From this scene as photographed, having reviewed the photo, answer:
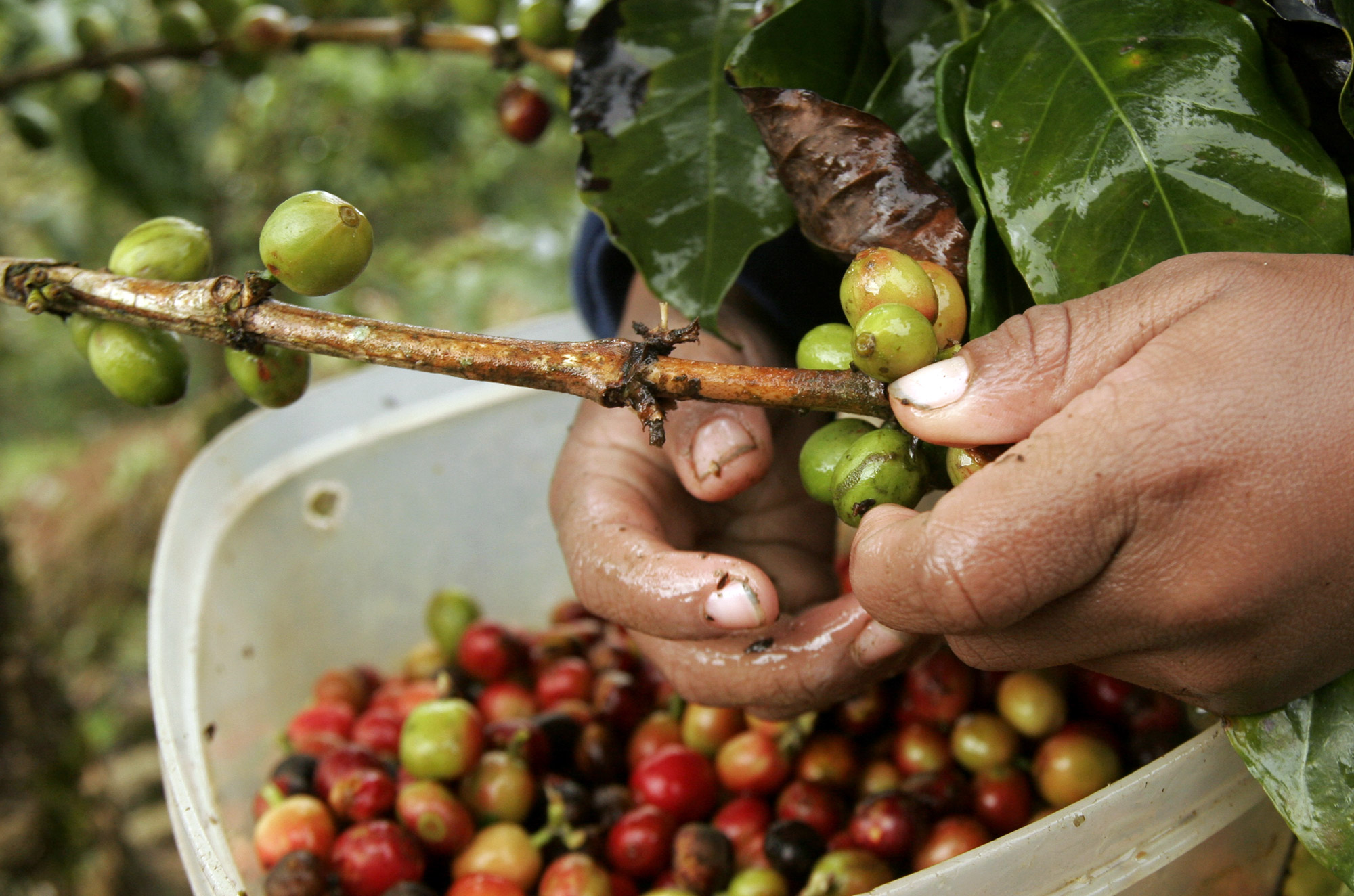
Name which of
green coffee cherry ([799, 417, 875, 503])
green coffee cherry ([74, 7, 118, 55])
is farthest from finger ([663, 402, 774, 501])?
green coffee cherry ([74, 7, 118, 55])

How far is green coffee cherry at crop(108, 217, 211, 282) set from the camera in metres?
1.33

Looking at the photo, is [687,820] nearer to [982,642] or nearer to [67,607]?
[982,642]

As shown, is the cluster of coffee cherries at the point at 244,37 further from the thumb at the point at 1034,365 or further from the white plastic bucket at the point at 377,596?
the thumb at the point at 1034,365

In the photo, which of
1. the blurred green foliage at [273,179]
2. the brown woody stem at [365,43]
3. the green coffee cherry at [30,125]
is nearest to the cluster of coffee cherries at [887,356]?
the brown woody stem at [365,43]

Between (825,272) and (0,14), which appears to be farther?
(0,14)

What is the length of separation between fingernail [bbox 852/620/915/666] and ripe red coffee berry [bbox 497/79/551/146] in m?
1.51

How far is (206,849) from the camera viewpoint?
141cm

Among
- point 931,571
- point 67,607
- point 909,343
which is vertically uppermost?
point 909,343

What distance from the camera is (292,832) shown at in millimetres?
1948

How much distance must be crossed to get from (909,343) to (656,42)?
82 cm

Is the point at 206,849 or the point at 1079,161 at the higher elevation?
the point at 1079,161

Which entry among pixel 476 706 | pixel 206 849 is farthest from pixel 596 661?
pixel 206 849

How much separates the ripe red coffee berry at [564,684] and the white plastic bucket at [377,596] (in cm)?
44

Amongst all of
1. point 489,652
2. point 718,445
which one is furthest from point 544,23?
point 489,652
